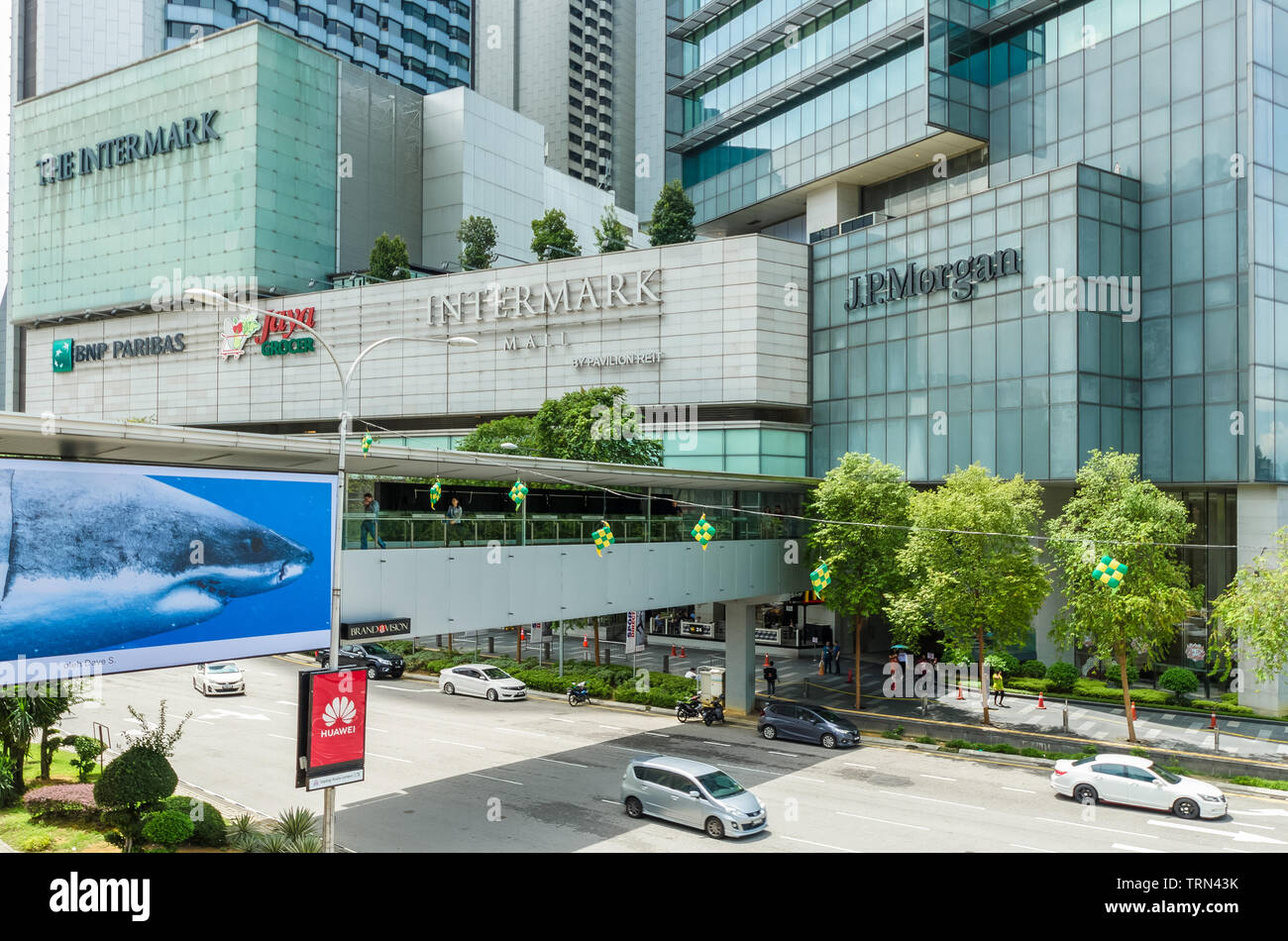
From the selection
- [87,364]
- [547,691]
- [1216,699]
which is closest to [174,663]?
[547,691]

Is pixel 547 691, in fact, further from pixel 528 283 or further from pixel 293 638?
pixel 528 283

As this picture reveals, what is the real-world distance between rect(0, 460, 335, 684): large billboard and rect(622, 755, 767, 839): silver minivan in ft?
29.8

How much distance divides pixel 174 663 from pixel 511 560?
34.2 feet

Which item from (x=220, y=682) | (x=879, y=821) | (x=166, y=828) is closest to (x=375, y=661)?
(x=220, y=682)

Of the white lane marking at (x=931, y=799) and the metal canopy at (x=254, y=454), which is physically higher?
the metal canopy at (x=254, y=454)

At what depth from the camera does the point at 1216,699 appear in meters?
40.8

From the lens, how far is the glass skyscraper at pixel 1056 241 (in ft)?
135

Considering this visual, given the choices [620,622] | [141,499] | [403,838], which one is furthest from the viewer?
[620,622]

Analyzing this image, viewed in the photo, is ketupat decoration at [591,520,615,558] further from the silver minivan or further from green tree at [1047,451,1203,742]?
green tree at [1047,451,1203,742]

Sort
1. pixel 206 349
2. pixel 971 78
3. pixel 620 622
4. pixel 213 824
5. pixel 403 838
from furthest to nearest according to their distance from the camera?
1. pixel 206 349
2. pixel 620 622
3. pixel 971 78
4. pixel 403 838
5. pixel 213 824

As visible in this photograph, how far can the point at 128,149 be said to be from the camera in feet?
257

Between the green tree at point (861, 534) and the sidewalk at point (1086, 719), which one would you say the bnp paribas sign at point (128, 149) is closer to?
the green tree at point (861, 534)

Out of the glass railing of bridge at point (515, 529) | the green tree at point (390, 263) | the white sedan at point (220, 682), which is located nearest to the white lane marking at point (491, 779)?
the glass railing of bridge at point (515, 529)

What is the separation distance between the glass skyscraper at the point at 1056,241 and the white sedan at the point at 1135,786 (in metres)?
16.6
